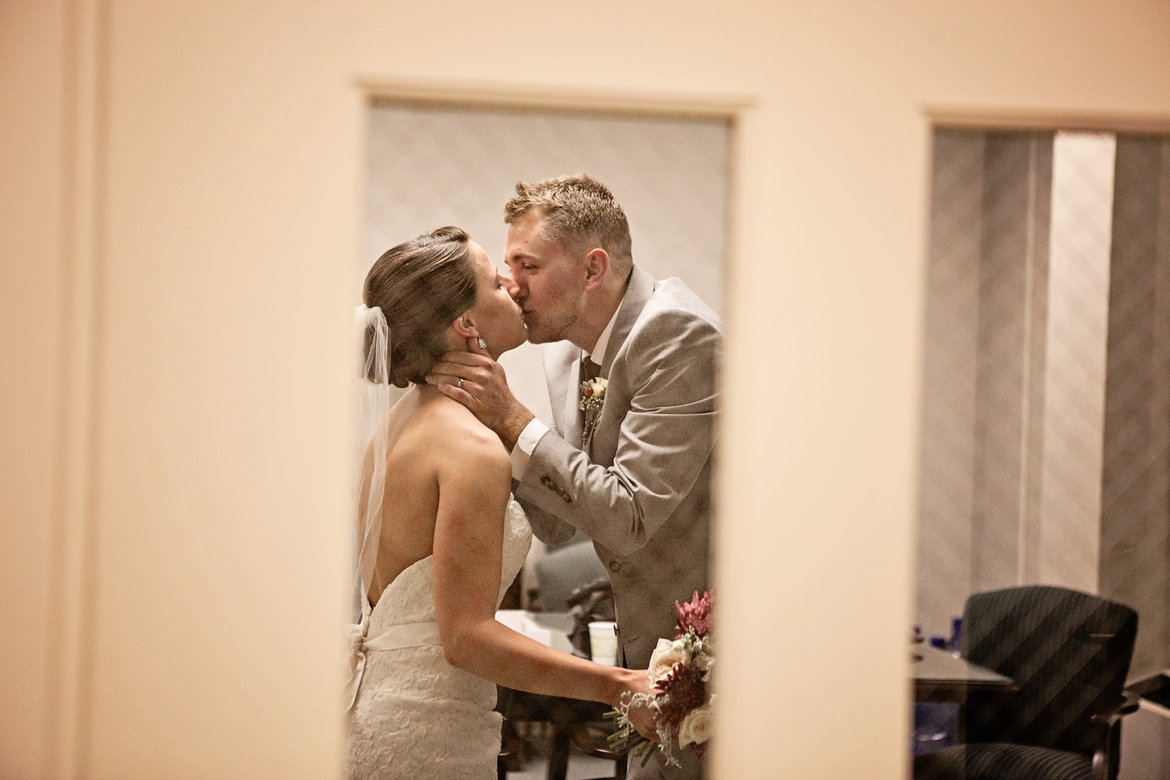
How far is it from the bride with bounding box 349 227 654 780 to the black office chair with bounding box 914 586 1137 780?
0.69 m

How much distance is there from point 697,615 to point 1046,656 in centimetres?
121

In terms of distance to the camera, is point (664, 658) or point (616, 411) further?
point (616, 411)

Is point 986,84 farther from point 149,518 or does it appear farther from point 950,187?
point 149,518

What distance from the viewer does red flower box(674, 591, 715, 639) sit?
124cm

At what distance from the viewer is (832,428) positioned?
915 mm

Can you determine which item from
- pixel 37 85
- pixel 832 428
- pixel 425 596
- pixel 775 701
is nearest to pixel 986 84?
pixel 832 428

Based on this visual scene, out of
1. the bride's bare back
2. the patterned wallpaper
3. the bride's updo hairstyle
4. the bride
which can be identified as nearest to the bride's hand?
the bride

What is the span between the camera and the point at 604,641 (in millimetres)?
1538

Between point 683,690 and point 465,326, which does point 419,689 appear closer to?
point 683,690

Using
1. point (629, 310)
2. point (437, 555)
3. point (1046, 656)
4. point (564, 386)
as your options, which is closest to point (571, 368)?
point (564, 386)

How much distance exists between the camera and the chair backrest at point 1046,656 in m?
1.23

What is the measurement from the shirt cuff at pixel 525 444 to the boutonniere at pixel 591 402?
72 mm

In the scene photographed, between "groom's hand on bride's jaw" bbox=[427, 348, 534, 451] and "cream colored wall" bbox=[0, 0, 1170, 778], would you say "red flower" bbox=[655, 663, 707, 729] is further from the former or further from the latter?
"groom's hand on bride's jaw" bbox=[427, 348, 534, 451]

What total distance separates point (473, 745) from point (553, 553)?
0.36 metres
